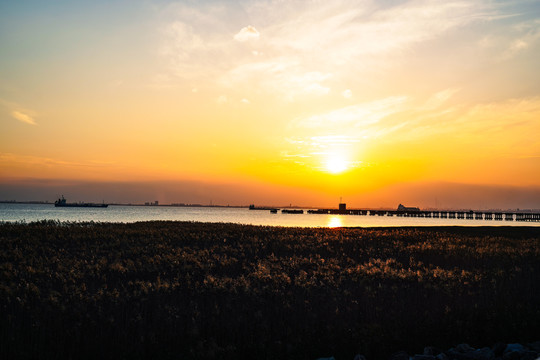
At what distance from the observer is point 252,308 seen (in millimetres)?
12398

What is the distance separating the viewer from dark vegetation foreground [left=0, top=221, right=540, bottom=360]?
10.1m

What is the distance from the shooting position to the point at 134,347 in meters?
9.80

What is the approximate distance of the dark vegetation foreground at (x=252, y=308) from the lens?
10062 mm

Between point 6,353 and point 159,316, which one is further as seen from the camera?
point 159,316

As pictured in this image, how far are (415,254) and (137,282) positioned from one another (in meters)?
16.9

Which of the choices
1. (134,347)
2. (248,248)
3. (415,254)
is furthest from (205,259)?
(415,254)

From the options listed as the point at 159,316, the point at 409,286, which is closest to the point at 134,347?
the point at 159,316

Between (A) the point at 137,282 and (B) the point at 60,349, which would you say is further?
(A) the point at 137,282

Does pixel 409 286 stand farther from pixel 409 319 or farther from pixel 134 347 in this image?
pixel 134 347

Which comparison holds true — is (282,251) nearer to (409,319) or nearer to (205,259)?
(205,259)

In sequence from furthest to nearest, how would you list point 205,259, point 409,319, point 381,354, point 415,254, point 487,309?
point 415,254 < point 205,259 < point 487,309 < point 409,319 < point 381,354

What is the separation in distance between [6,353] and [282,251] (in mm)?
17572

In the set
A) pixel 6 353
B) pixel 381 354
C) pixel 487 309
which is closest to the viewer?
pixel 6 353

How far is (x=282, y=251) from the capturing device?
83.9ft
